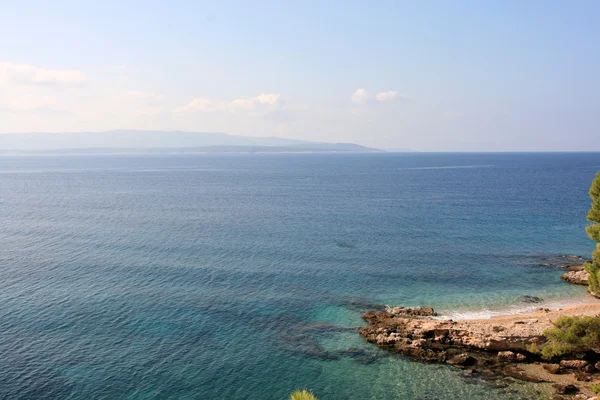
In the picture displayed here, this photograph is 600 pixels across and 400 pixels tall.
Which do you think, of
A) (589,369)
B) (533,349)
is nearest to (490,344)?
(533,349)

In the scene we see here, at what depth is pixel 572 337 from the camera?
41438mm

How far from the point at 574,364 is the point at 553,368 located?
2238 mm

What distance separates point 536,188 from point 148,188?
562ft

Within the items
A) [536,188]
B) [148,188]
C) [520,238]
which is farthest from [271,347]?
[536,188]

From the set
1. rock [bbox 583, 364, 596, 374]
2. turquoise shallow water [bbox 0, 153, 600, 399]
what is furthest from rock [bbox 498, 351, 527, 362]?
rock [bbox 583, 364, 596, 374]

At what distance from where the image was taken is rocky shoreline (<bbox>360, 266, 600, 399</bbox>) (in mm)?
41438

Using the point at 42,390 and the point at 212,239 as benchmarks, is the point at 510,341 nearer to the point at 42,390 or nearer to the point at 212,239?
the point at 42,390

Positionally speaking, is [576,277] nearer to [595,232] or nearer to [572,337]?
[595,232]

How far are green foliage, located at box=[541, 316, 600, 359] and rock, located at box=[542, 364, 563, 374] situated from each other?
86cm

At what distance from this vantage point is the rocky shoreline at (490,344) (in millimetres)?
41438

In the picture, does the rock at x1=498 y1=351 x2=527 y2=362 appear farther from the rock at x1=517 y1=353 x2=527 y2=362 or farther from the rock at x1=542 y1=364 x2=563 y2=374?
the rock at x1=542 y1=364 x2=563 y2=374

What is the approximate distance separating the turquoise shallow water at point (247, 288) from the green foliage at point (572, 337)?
5.70m

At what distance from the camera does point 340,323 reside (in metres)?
53.8

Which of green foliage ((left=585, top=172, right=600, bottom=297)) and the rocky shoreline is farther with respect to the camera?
green foliage ((left=585, top=172, right=600, bottom=297))
